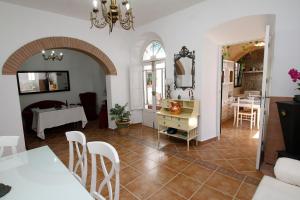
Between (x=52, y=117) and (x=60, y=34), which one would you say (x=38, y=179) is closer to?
(x=60, y=34)

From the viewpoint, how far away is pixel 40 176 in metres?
1.37

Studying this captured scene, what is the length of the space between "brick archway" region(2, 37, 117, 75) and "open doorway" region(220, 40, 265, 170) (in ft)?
11.1

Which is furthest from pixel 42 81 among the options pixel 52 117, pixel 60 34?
pixel 60 34

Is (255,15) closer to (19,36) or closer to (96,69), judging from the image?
(19,36)

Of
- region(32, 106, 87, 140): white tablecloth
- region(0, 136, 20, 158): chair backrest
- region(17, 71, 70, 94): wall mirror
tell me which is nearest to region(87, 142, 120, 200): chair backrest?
region(0, 136, 20, 158): chair backrest

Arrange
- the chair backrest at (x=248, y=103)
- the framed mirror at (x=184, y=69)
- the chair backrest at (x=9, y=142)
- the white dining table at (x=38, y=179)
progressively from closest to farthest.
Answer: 1. the white dining table at (x=38, y=179)
2. the chair backrest at (x=9, y=142)
3. the framed mirror at (x=184, y=69)
4. the chair backrest at (x=248, y=103)

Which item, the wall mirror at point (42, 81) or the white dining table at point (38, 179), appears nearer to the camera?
the white dining table at point (38, 179)

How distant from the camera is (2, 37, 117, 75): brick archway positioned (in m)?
3.34

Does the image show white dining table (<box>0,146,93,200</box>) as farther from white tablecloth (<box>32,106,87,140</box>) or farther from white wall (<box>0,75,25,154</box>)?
white tablecloth (<box>32,106,87,140</box>)

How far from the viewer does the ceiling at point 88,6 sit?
3281 millimetres

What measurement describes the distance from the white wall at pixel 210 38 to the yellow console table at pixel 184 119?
Answer: 0.64 ft

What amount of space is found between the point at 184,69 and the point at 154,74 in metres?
1.39

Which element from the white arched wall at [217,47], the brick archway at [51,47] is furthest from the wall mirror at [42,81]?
the white arched wall at [217,47]

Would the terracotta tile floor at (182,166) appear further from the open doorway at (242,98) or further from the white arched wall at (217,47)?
the white arched wall at (217,47)
